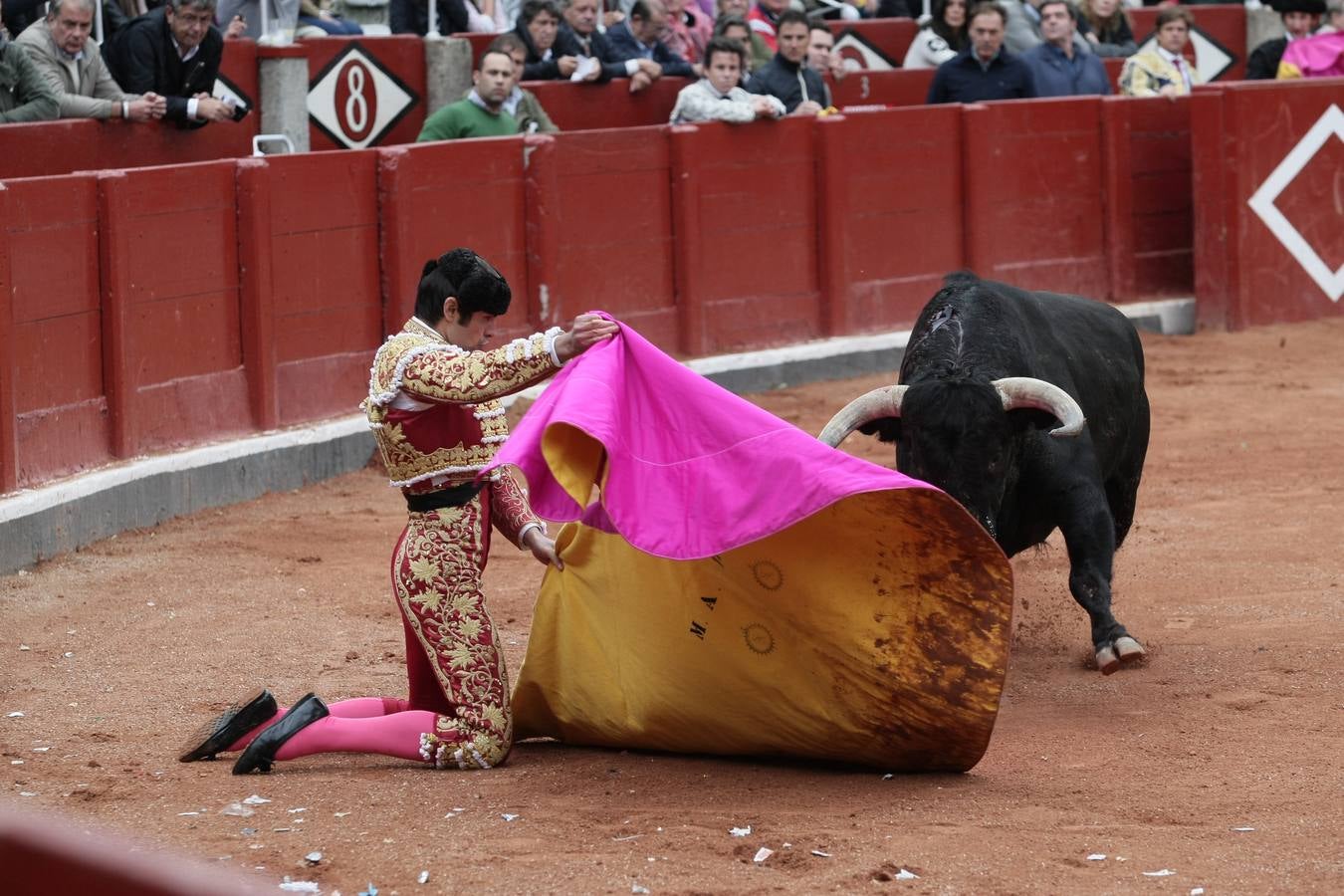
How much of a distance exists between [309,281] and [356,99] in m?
1.91

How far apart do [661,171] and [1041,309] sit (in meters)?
4.33

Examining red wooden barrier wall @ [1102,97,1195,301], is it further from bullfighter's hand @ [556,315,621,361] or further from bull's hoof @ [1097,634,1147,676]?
bullfighter's hand @ [556,315,621,361]

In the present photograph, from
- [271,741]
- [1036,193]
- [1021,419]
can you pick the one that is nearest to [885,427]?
[1021,419]

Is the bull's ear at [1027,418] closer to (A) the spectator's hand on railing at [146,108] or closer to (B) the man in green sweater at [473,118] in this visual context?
(A) the spectator's hand on railing at [146,108]

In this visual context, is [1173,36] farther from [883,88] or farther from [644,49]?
[644,49]

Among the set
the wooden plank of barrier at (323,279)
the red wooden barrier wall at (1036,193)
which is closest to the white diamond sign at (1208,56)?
the red wooden barrier wall at (1036,193)

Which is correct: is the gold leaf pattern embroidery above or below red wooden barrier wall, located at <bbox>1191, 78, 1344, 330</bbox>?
below

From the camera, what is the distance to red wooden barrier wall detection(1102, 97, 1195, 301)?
38.1 feet

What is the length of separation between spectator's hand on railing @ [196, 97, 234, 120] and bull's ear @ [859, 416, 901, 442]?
3991 mm

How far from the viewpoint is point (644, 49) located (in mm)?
10594

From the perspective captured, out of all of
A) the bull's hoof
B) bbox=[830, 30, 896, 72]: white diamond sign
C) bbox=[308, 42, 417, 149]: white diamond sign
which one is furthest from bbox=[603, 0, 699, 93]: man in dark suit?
the bull's hoof

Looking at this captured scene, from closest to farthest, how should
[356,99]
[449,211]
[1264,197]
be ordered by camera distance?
[449,211], [356,99], [1264,197]

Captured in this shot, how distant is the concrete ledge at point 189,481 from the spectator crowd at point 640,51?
1.32 meters

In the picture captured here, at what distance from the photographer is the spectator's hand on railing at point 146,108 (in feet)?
25.7
